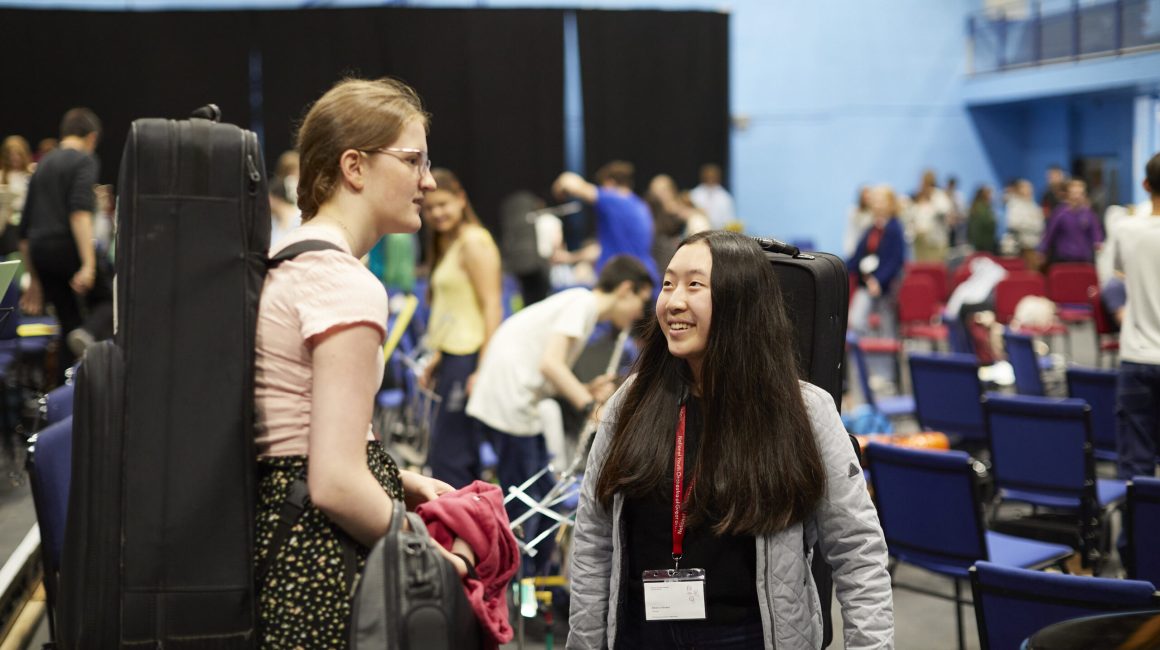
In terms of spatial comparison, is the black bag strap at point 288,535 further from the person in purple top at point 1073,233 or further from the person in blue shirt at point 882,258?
the person in purple top at point 1073,233

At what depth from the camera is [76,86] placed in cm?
1252

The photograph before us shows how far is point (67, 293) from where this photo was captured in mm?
5770

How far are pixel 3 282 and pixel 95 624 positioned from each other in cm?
91

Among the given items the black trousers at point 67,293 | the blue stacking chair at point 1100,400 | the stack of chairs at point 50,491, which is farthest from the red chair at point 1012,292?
the stack of chairs at point 50,491

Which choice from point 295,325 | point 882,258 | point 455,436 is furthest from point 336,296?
point 882,258

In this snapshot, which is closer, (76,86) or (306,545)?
(306,545)

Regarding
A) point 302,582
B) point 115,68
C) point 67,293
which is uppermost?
point 115,68

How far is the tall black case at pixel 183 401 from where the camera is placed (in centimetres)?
149

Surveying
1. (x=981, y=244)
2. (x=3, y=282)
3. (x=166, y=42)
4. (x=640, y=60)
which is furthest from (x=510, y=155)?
(x=3, y=282)

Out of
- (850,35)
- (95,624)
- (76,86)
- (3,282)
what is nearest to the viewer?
(95,624)

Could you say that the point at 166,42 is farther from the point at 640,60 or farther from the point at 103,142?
the point at 640,60

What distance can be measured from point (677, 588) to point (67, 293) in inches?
188

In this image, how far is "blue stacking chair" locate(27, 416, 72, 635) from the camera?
2.50 metres

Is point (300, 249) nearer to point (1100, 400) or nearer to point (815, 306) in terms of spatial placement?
point (815, 306)
